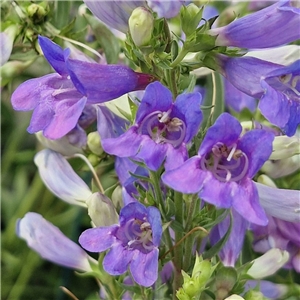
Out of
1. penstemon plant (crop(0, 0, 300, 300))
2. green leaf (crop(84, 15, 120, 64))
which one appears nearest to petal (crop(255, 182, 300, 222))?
penstemon plant (crop(0, 0, 300, 300))

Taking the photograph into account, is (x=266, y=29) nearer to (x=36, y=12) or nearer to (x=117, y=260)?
(x=117, y=260)

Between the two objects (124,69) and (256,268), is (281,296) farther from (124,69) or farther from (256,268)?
(124,69)

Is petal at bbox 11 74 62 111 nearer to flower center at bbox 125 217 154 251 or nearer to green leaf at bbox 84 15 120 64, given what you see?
flower center at bbox 125 217 154 251

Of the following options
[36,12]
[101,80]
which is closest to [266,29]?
[101,80]

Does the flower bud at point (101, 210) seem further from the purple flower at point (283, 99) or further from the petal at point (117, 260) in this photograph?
the purple flower at point (283, 99)

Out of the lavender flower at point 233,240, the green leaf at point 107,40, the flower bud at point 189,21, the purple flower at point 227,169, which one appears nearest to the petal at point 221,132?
the purple flower at point 227,169

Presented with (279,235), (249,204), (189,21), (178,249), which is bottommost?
(279,235)

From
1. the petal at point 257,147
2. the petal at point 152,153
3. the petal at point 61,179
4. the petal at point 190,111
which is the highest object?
the petal at point 190,111
